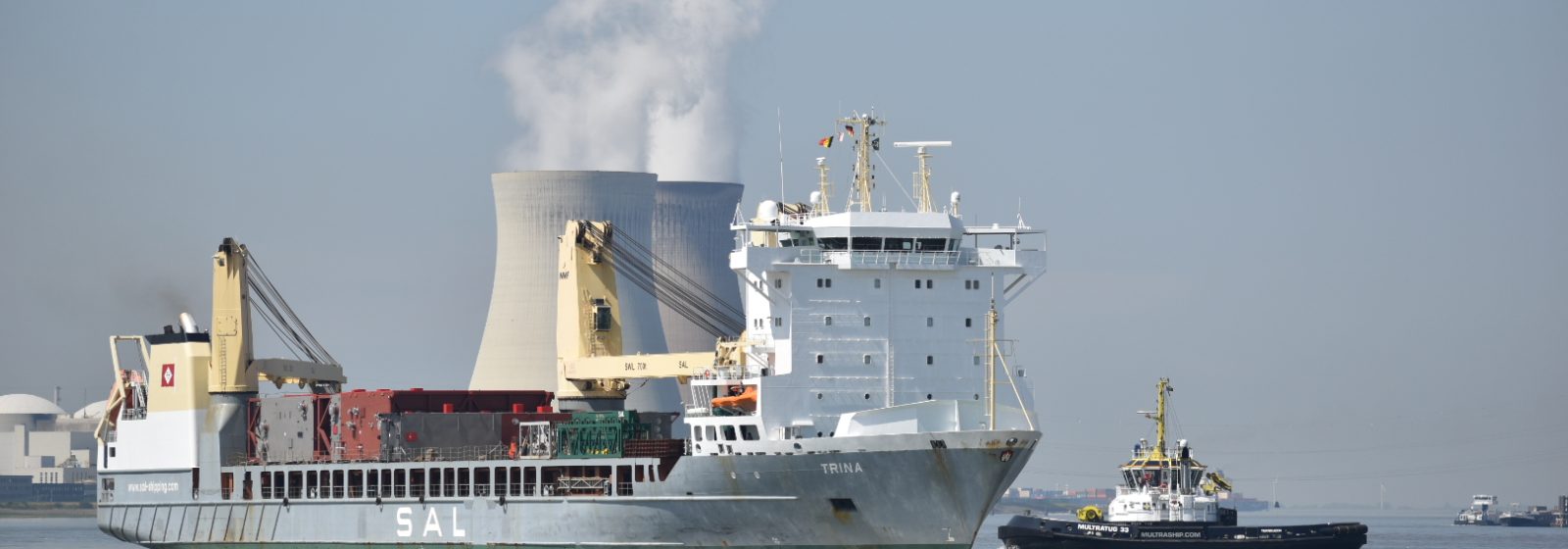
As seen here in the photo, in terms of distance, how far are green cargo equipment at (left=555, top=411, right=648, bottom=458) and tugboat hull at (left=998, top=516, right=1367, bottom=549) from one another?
42.0ft

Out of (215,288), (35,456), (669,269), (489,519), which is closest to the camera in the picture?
(489,519)

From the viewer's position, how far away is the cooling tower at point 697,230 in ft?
327

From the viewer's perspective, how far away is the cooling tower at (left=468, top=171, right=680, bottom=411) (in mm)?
86125

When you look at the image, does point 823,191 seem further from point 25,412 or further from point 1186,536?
point 25,412

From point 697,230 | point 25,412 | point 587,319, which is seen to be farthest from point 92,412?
point 587,319

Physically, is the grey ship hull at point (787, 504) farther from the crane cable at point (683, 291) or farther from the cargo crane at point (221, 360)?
the crane cable at point (683, 291)

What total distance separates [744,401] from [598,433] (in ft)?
14.7

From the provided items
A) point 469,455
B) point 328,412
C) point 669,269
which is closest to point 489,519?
point 469,455

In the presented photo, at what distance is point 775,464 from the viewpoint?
4669cm

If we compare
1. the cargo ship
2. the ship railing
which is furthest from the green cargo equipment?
the ship railing

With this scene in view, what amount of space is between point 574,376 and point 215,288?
416 inches

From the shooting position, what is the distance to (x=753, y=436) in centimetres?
4728

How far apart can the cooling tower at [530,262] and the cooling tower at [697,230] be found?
1115 cm

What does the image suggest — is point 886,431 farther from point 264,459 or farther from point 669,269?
point 669,269
